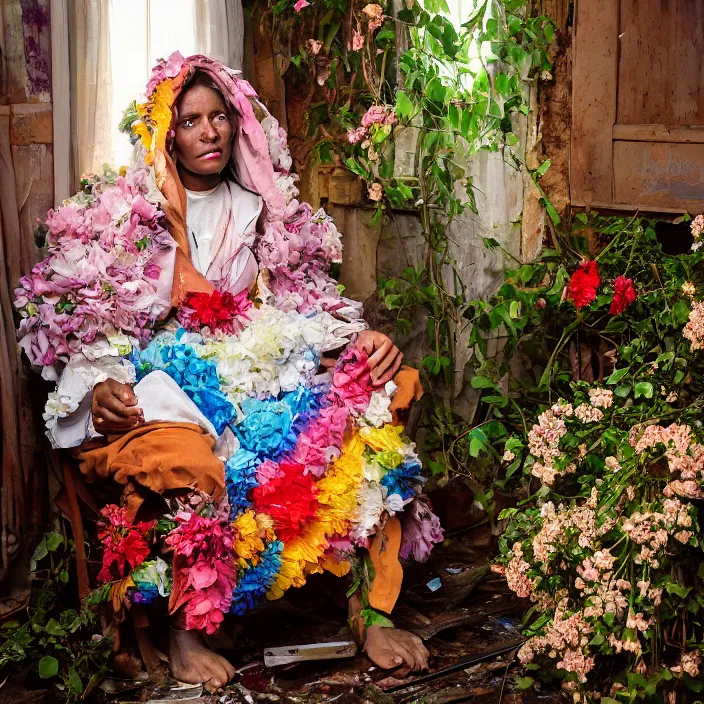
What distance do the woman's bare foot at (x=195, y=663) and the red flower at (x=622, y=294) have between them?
185 centimetres

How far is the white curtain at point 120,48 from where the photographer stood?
12.5ft

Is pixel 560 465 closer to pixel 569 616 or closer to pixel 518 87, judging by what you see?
pixel 569 616

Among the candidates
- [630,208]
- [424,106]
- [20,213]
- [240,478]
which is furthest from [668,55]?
[20,213]

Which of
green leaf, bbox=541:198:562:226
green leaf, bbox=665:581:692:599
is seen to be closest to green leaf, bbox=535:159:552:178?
green leaf, bbox=541:198:562:226

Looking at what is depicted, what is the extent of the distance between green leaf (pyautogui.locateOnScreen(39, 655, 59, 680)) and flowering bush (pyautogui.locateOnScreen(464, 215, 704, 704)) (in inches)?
52.6

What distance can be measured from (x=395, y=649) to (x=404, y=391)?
2.61 ft

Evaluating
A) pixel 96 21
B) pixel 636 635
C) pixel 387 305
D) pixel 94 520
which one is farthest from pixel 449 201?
pixel 636 635

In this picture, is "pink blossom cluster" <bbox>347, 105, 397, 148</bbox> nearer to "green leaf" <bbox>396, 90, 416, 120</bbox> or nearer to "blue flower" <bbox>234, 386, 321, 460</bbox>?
"green leaf" <bbox>396, 90, 416, 120</bbox>

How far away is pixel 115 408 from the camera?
3088mm

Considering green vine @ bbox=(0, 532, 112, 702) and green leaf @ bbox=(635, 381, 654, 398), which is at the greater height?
green leaf @ bbox=(635, 381, 654, 398)

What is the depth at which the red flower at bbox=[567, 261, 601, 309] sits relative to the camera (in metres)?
3.90

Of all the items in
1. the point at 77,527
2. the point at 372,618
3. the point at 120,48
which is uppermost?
the point at 120,48

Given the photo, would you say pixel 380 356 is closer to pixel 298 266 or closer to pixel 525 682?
pixel 298 266

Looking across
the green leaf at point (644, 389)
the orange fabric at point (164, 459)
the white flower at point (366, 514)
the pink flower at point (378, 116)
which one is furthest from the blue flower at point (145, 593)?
the pink flower at point (378, 116)
